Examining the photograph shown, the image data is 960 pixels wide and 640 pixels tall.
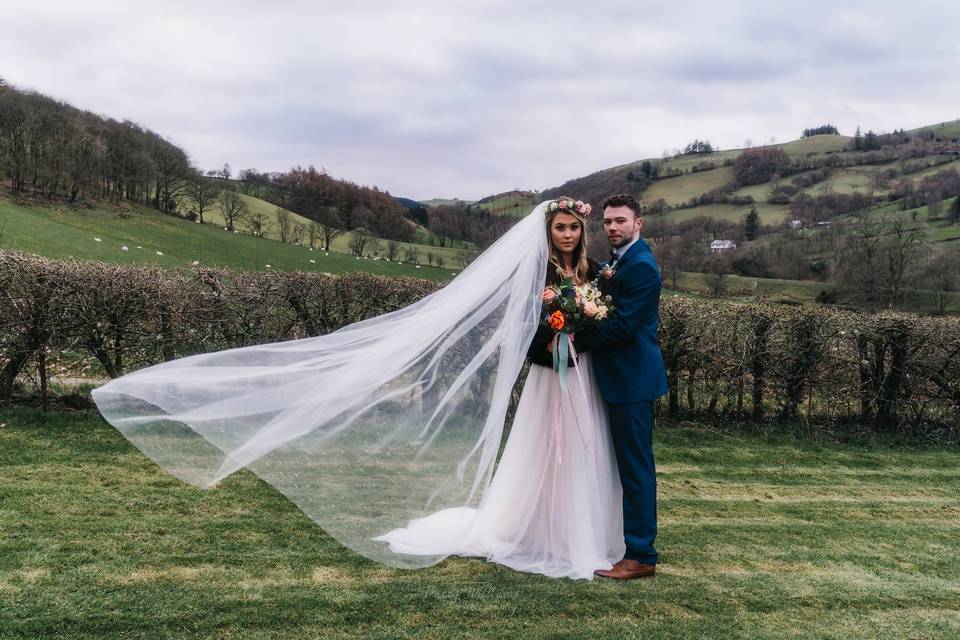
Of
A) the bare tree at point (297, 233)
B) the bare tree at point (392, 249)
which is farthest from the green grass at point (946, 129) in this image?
the bare tree at point (297, 233)

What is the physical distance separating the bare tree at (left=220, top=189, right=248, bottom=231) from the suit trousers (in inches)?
2699

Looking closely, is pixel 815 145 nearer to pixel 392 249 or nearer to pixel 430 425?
pixel 392 249

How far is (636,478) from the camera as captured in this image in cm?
477

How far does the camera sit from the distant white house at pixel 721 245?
70.6m

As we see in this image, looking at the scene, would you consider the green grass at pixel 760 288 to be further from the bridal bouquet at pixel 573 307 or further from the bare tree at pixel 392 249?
the bridal bouquet at pixel 573 307

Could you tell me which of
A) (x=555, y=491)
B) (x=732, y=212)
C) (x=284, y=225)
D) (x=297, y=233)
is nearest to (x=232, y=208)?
(x=284, y=225)

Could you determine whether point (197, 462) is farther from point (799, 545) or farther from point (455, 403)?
point (799, 545)

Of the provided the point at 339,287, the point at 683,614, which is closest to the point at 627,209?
the point at 683,614

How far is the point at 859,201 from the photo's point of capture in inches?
3287

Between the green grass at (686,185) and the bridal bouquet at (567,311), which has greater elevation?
the green grass at (686,185)

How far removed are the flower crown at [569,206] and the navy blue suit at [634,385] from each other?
46 cm

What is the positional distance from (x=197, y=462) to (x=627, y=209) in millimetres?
3529

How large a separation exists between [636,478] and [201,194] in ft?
226

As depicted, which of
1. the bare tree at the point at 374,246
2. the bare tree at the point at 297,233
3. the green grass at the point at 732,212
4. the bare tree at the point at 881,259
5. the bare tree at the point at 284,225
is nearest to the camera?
the bare tree at the point at 881,259
